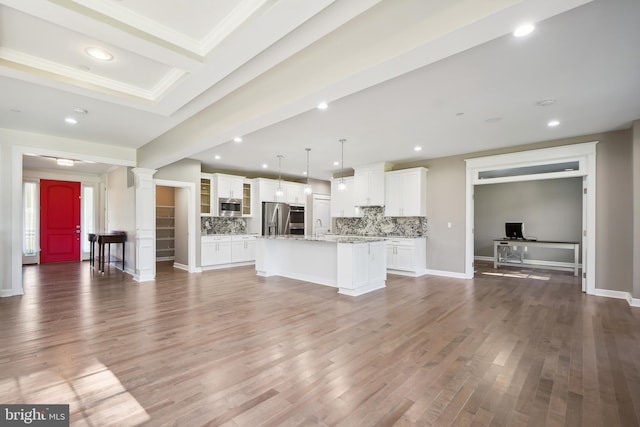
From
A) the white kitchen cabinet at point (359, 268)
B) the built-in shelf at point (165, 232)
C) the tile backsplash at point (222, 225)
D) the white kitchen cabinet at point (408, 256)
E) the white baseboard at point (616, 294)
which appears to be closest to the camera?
the white baseboard at point (616, 294)

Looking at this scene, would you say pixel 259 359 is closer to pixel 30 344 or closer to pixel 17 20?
pixel 30 344

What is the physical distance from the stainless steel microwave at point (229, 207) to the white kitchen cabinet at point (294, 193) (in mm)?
1475

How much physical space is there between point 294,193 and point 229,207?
6.83 ft

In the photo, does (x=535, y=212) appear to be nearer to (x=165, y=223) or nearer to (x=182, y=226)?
(x=182, y=226)

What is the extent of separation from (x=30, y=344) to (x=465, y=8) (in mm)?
4602

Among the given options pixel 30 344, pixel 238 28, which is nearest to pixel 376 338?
pixel 238 28

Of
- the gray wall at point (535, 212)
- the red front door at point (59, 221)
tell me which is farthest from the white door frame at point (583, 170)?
the red front door at point (59, 221)

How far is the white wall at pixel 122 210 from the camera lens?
6.36 metres

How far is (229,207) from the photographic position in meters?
7.89

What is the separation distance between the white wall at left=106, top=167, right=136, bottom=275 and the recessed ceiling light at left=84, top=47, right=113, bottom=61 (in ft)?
13.0

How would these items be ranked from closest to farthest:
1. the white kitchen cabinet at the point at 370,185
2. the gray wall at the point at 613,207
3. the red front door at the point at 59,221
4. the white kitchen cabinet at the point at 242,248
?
the gray wall at the point at 613,207, the white kitchen cabinet at the point at 370,185, the white kitchen cabinet at the point at 242,248, the red front door at the point at 59,221

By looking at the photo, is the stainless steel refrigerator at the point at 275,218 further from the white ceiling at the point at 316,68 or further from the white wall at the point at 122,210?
the white ceiling at the point at 316,68

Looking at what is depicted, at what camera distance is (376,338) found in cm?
310

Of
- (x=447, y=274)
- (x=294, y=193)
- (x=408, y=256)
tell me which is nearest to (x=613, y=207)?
(x=447, y=274)
